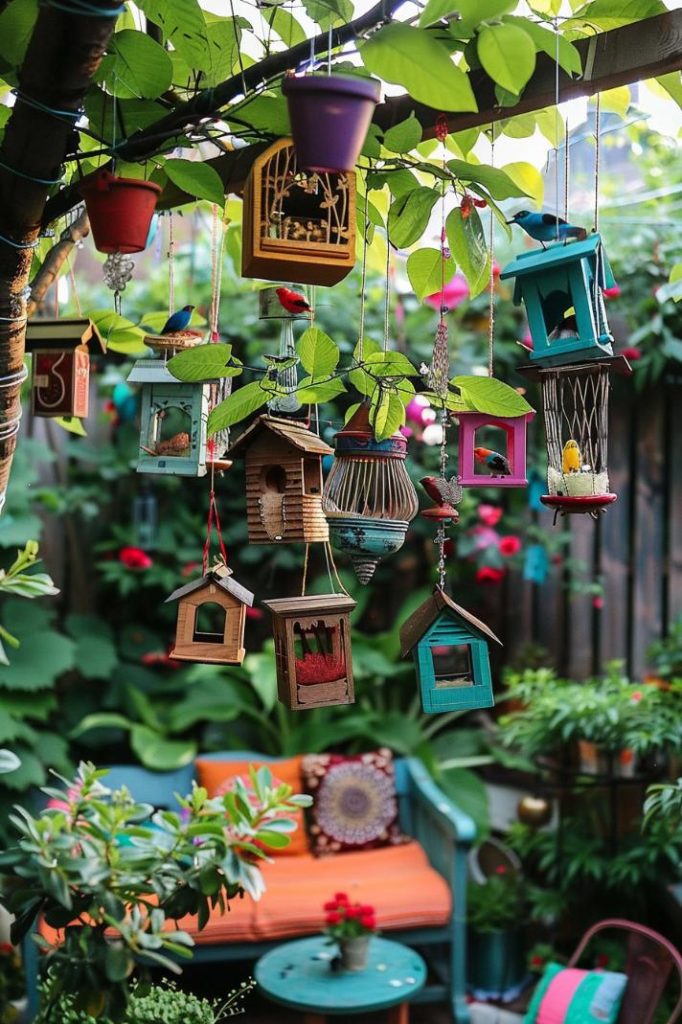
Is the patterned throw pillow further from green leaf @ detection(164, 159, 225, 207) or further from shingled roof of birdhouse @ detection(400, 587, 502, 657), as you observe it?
green leaf @ detection(164, 159, 225, 207)

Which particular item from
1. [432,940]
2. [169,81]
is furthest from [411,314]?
[169,81]

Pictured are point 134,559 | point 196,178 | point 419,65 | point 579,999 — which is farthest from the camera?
point 134,559

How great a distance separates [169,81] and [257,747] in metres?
3.51

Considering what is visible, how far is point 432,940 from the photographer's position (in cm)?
352

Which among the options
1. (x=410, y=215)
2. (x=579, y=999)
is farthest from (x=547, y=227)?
(x=579, y=999)

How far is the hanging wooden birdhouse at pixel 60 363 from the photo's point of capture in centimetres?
168

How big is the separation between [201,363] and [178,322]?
0.30 m

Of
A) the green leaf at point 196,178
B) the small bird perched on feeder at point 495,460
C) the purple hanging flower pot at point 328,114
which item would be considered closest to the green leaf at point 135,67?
the green leaf at point 196,178

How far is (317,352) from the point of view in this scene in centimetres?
135

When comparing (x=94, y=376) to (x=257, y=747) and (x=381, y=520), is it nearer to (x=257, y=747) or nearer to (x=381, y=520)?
(x=257, y=747)

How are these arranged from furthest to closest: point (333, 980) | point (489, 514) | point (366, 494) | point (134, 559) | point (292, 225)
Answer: point (134, 559) → point (489, 514) → point (333, 980) → point (366, 494) → point (292, 225)

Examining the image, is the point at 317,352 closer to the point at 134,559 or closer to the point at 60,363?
the point at 60,363

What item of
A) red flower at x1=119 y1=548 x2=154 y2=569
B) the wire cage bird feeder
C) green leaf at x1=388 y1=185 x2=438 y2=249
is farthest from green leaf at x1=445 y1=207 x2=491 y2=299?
red flower at x1=119 y1=548 x2=154 y2=569

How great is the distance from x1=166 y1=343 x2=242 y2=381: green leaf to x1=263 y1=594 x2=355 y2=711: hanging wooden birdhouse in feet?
1.17
